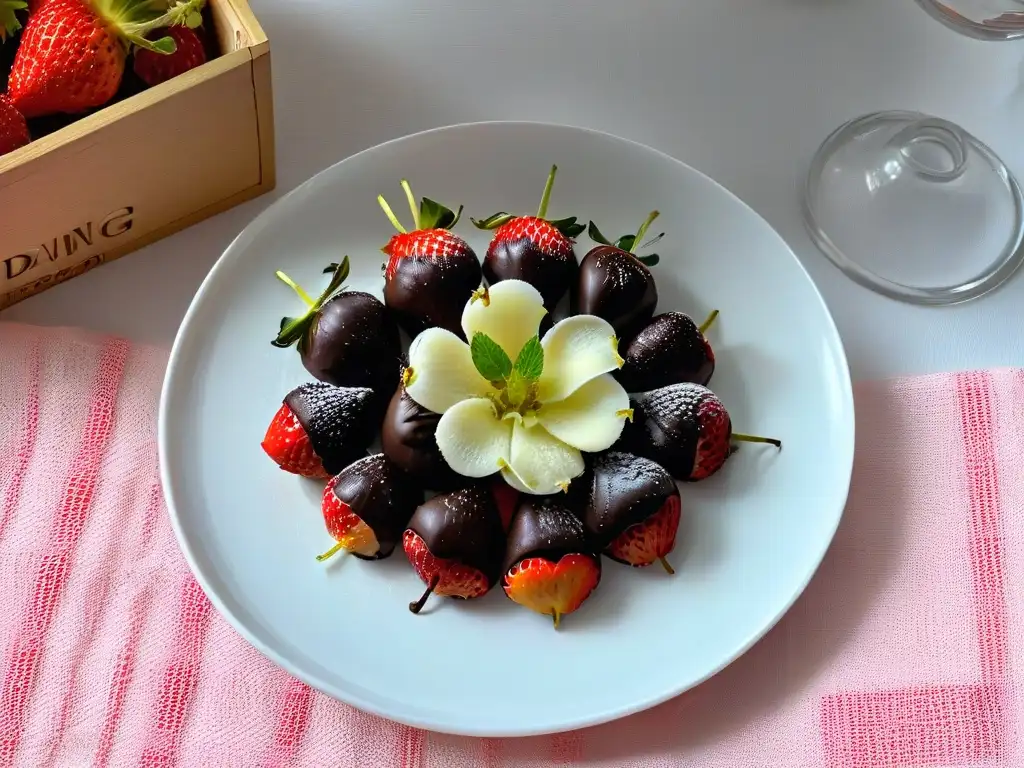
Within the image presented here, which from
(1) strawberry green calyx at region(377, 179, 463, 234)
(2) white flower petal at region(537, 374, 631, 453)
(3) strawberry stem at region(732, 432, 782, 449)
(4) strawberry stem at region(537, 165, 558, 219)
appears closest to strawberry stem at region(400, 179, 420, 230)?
(1) strawberry green calyx at region(377, 179, 463, 234)

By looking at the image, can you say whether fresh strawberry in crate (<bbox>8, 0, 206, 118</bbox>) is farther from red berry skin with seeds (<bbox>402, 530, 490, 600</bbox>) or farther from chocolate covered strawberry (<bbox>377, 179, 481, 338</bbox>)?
red berry skin with seeds (<bbox>402, 530, 490, 600</bbox>)

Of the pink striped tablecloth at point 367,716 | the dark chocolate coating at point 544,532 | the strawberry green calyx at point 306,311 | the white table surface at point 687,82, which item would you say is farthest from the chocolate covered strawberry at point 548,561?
the white table surface at point 687,82

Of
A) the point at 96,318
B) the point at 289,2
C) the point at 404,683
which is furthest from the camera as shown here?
the point at 289,2

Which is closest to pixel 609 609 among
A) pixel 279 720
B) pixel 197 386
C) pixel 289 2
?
pixel 279 720

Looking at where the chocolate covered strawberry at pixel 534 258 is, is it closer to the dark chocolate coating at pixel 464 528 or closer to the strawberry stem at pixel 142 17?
the dark chocolate coating at pixel 464 528

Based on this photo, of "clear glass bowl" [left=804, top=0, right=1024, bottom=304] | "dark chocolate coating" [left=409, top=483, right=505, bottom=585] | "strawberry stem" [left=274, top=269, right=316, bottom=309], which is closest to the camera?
"dark chocolate coating" [left=409, top=483, right=505, bottom=585]

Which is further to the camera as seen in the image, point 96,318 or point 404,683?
point 96,318

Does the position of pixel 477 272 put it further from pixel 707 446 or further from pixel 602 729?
pixel 602 729
